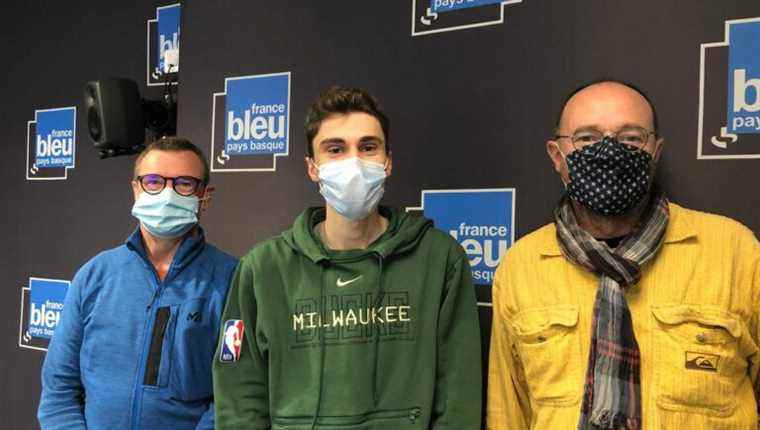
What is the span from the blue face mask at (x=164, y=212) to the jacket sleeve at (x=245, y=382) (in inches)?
15.3

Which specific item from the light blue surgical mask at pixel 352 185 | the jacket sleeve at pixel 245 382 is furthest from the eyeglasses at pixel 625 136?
the jacket sleeve at pixel 245 382

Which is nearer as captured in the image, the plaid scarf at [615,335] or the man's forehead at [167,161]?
the plaid scarf at [615,335]

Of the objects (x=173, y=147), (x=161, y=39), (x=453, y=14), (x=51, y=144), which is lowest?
(x=173, y=147)

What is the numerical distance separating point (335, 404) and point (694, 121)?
3.86 feet

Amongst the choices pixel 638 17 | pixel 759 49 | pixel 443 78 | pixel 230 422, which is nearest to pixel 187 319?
pixel 230 422

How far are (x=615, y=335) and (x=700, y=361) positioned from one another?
0.17 meters

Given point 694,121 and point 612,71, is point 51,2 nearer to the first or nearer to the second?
point 612,71

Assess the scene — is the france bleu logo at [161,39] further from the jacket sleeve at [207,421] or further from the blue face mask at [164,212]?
the jacket sleeve at [207,421]

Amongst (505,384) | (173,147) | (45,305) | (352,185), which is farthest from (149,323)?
(45,305)

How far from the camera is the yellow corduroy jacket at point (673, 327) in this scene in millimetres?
1274

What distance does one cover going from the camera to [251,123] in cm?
245

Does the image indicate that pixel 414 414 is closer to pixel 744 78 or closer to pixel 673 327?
pixel 673 327

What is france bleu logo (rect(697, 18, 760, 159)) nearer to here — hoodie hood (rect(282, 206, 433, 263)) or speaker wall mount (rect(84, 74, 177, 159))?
hoodie hood (rect(282, 206, 433, 263))

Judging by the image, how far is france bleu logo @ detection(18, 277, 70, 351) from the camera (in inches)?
133
